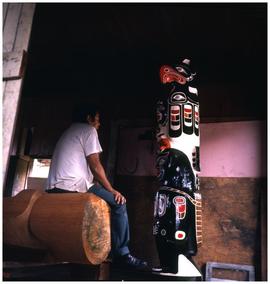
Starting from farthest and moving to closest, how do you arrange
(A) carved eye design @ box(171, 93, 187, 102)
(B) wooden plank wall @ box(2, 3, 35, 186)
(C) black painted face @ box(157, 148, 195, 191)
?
(A) carved eye design @ box(171, 93, 187, 102)
(C) black painted face @ box(157, 148, 195, 191)
(B) wooden plank wall @ box(2, 3, 35, 186)

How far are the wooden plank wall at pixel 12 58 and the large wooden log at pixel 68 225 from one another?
1.70 feet

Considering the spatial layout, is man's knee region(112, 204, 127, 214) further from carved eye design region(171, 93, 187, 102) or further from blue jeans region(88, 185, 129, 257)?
carved eye design region(171, 93, 187, 102)

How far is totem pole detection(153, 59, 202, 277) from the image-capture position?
3.20 metres

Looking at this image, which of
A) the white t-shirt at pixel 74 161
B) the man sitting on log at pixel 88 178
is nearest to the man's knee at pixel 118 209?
the man sitting on log at pixel 88 178

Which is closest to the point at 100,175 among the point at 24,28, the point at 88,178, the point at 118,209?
the point at 88,178

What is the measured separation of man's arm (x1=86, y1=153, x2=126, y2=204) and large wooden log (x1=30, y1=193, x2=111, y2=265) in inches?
16.8

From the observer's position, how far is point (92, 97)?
206 inches

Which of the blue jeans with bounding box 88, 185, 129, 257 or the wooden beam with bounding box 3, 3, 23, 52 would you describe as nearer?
the wooden beam with bounding box 3, 3, 23, 52

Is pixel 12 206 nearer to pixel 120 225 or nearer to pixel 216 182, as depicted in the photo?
pixel 120 225

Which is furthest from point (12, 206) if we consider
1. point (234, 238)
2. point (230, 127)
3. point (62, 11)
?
point (230, 127)

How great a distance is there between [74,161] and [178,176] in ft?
3.54

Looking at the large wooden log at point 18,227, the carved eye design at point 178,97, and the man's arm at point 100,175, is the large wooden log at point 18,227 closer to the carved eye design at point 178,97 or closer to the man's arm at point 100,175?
the man's arm at point 100,175

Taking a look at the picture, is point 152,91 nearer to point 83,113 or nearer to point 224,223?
point 83,113

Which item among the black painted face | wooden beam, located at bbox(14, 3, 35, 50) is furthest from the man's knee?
wooden beam, located at bbox(14, 3, 35, 50)
